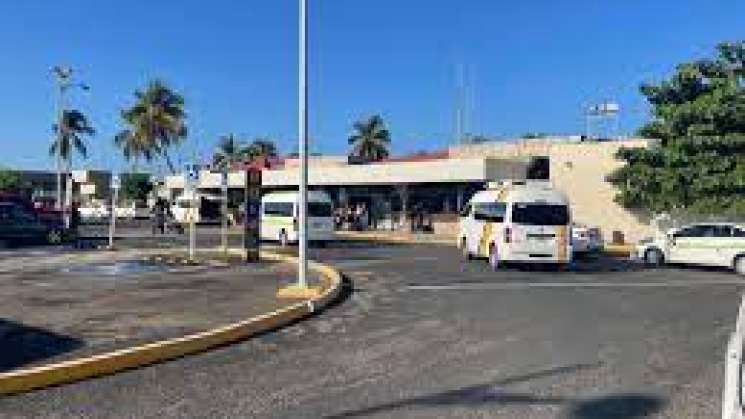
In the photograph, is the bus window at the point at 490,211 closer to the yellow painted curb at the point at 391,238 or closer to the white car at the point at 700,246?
the white car at the point at 700,246

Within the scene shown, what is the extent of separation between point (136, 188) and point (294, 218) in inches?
2693

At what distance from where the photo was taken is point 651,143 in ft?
143

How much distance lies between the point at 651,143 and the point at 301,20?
26.7 meters

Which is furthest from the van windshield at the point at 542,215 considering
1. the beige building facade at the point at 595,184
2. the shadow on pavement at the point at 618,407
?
the shadow on pavement at the point at 618,407

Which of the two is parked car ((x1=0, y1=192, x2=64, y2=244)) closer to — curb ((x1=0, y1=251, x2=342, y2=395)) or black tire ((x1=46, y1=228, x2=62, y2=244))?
black tire ((x1=46, y1=228, x2=62, y2=244))

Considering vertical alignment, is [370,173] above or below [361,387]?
above

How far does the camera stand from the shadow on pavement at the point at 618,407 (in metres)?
9.38

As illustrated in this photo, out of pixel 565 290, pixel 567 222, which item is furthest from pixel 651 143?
pixel 565 290

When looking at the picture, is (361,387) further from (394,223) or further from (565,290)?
(394,223)

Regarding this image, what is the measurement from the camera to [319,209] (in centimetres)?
4306

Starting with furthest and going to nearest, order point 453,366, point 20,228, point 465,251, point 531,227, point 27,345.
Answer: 1. point 20,228
2. point 465,251
3. point 531,227
4. point 27,345
5. point 453,366

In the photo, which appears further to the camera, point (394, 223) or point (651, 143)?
point (394, 223)

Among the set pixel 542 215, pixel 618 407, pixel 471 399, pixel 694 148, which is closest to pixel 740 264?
pixel 542 215

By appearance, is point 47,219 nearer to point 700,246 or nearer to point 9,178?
point 700,246
